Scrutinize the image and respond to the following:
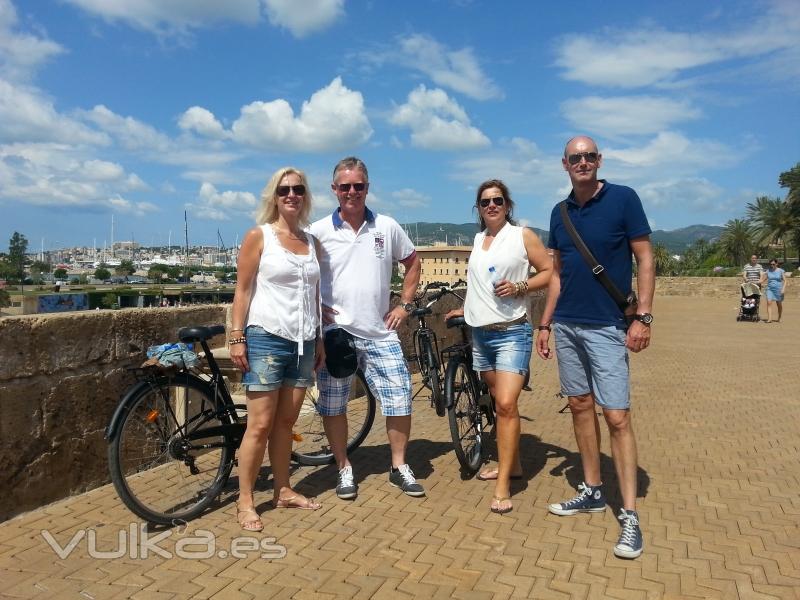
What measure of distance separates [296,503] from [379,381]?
92 centimetres

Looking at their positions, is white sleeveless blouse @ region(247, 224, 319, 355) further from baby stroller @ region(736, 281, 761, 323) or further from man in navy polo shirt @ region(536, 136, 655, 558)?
baby stroller @ region(736, 281, 761, 323)

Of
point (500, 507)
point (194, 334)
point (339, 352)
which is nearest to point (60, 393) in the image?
point (194, 334)

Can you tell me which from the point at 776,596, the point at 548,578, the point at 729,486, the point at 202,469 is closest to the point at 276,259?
the point at 202,469

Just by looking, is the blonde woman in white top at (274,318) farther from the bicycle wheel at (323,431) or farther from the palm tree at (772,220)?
the palm tree at (772,220)

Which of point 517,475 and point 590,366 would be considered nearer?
point 590,366

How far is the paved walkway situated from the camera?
10.2ft

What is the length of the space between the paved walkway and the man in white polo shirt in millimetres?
369

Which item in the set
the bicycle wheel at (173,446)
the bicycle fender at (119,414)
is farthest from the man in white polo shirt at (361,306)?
the bicycle fender at (119,414)

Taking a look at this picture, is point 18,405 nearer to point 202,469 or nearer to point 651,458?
point 202,469

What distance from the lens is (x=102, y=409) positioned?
170 inches

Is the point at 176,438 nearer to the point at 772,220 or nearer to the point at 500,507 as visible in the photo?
the point at 500,507

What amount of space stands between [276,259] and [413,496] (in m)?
1.80

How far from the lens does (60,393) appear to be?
13.3 feet

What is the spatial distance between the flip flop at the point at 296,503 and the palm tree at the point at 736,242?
3113 inches
